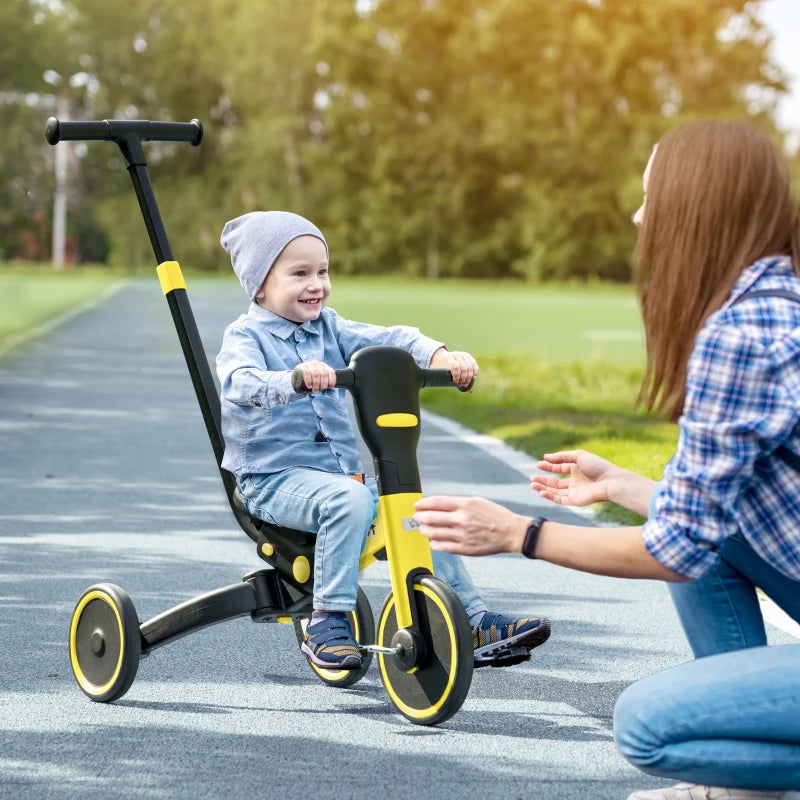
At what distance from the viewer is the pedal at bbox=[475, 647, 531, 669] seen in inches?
163

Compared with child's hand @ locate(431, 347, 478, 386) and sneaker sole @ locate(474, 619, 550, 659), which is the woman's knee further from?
child's hand @ locate(431, 347, 478, 386)

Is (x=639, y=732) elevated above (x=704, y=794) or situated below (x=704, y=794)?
above

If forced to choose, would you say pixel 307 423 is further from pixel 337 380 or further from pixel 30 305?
pixel 30 305

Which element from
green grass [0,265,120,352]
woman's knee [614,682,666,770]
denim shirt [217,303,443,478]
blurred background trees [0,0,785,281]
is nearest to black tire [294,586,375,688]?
denim shirt [217,303,443,478]

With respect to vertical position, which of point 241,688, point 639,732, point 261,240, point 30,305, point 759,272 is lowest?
point 30,305

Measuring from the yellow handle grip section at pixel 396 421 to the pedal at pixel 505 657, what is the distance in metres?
0.70

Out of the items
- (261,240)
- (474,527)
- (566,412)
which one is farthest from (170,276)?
(566,412)

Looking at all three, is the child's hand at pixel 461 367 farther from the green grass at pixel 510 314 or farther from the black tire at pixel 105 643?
the green grass at pixel 510 314

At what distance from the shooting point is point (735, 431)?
2.87 m

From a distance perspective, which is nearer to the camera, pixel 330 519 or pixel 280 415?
pixel 330 519

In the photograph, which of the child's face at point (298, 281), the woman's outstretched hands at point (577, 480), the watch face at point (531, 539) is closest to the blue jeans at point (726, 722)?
the watch face at point (531, 539)

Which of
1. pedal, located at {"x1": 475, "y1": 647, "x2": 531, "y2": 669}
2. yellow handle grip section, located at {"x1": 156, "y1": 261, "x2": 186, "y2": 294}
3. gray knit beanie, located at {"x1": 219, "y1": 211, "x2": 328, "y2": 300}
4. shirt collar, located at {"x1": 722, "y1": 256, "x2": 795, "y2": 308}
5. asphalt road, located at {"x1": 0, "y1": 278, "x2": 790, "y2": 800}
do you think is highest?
shirt collar, located at {"x1": 722, "y1": 256, "x2": 795, "y2": 308}

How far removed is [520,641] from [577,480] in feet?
1.84

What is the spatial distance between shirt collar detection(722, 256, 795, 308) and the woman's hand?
0.61m
